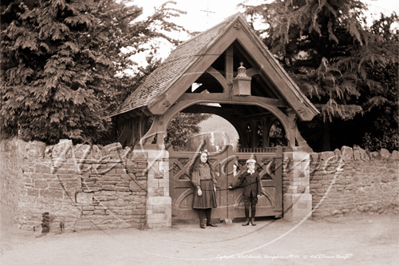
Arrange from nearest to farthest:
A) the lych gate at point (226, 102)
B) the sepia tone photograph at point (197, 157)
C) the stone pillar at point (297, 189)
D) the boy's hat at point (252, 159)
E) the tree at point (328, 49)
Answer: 1. the sepia tone photograph at point (197, 157)
2. the lych gate at point (226, 102)
3. the boy's hat at point (252, 159)
4. the stone pillar at point (297, 189)
5. the tree at point (328, 49)

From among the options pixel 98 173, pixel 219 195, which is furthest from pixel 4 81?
pixel 219 195

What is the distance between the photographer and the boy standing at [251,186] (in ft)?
31.0

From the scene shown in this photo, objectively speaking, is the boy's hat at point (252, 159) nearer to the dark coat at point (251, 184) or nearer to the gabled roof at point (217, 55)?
the dark coat at point (251, 184)

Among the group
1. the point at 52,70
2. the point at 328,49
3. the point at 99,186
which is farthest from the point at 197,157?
the point at 328,49

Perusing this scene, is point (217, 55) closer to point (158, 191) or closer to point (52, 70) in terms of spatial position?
point (158, 191)

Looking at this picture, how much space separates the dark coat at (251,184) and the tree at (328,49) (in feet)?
Answer: 13.1

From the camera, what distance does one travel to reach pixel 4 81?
1020 centimetres

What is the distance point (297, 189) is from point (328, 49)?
6006 millimetres

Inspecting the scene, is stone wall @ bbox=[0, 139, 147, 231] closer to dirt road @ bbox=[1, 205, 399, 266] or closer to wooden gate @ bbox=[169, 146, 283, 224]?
dirt road @ bbox=[1, 205, 399, 266]

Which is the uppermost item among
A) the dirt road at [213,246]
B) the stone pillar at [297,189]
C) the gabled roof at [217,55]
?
the gabled roof at [217,55]

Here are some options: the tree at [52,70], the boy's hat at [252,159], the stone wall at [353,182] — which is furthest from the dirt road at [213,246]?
the tree at [52,70]

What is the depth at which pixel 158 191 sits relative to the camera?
8.94 m

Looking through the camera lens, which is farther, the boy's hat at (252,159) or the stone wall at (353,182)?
the stone wall at (353,182)

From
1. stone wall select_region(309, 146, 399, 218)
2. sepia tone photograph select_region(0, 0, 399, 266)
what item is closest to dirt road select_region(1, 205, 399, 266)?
sepia tone photograph select_region(0, 0, 399, 266)
